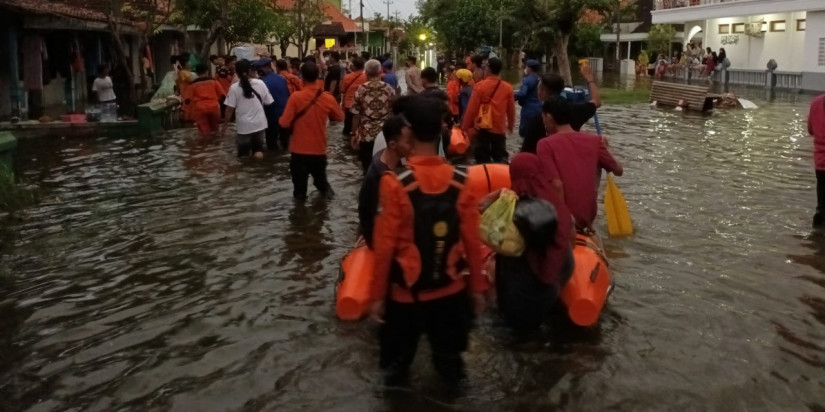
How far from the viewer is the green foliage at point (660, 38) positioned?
1922 inches

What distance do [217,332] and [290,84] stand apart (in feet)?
33.7

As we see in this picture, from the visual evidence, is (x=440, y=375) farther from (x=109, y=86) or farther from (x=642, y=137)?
(x=109, y=86)

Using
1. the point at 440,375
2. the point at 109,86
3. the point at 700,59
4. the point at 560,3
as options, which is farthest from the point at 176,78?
the point at 700,59

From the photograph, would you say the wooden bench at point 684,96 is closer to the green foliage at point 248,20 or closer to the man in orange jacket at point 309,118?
the green foliage at point 248,20

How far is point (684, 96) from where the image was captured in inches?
898

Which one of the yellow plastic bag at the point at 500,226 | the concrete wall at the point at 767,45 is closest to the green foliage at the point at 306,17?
the concrete wall at the point at 767,45

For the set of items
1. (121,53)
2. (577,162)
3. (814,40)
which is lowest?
(577,162)

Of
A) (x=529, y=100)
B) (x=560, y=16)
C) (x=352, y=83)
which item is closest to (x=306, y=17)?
(x=560, y=16)

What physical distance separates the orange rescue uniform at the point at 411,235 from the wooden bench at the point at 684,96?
18998mm

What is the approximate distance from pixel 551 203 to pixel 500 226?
482 mm

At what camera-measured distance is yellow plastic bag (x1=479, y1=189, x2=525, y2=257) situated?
16.2 ft

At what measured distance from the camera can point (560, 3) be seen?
28188 millimetres

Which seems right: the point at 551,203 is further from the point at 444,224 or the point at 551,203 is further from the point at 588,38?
the point at 588,38

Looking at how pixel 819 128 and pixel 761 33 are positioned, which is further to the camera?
pixel 761 33
